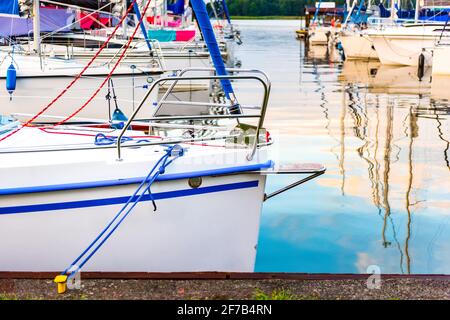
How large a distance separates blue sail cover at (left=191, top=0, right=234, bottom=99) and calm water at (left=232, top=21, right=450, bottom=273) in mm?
1894

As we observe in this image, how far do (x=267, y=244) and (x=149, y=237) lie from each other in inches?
99.2

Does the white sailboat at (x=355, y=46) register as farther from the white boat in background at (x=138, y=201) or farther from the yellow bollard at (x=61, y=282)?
the yellow bollard at (x=61, y=282)

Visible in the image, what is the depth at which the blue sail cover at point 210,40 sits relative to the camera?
7090 millimetres

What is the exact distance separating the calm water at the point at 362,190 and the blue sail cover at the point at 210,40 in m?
1.89

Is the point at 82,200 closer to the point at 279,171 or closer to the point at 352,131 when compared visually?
the point at 279,171

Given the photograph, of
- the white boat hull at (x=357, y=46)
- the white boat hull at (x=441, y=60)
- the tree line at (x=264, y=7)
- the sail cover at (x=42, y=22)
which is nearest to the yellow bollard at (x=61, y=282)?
the sail cover at (x=42, y=22)

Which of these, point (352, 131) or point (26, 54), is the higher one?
point (26, 54)

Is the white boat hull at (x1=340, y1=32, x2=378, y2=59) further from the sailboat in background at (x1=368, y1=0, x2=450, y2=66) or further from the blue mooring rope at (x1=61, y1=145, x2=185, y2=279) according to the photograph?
the blue mooring rope at (x1=61, y1=145, x2=185, y2=279)

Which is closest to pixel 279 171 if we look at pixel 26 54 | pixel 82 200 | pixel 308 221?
pixel 82 200

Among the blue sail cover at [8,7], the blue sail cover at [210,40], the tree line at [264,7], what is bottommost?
the blue sail cover at [210,40]

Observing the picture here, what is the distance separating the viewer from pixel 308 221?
28.9 feet

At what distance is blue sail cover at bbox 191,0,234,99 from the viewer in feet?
23.3

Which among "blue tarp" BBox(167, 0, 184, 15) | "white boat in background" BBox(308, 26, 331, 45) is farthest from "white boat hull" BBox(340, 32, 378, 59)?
"white boat in background" BBox(308, 26, 331, 45)

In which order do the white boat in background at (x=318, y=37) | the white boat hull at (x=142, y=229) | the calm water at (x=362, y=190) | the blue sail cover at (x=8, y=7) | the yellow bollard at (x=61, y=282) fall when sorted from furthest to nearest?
the white boat in background at (x=318, y=37), the blue sail cover at (x=8, y=7), the calm water at (x=362, y=190), the white boat hull at (x=142, y=229), the yellow bollard at (x=61, y=282)
